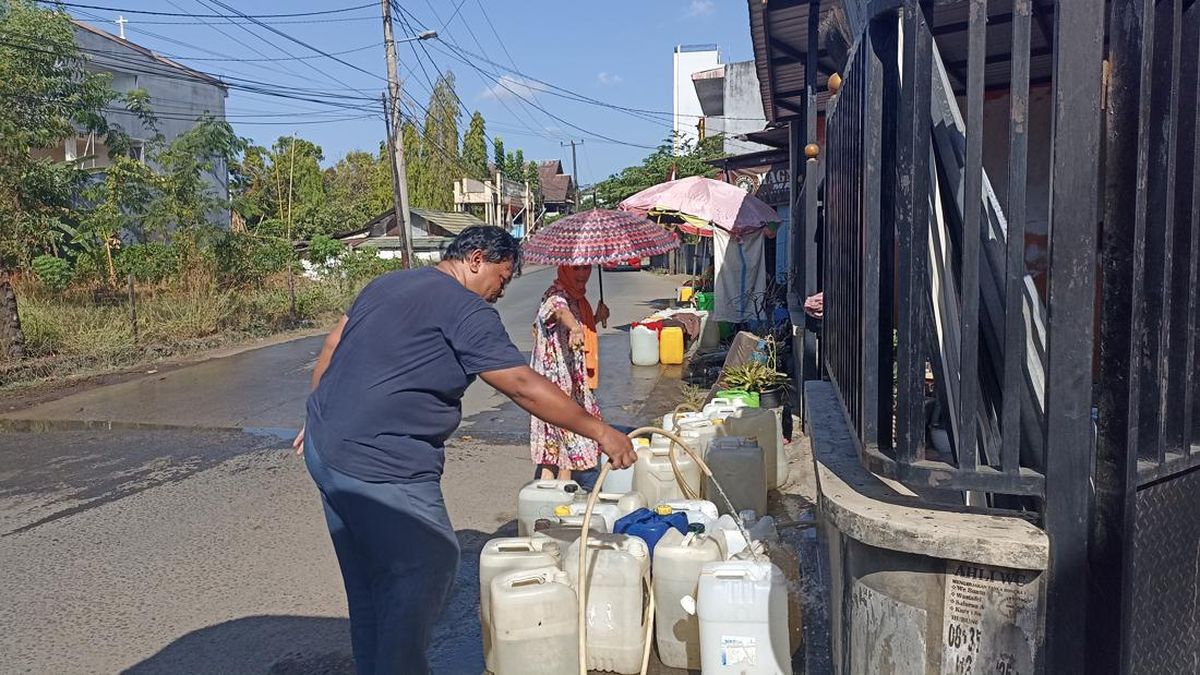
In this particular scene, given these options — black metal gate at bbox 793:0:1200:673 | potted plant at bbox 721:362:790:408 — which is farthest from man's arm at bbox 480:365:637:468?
potted plant at bbox 721:362:790:408

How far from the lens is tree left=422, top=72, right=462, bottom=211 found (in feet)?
160

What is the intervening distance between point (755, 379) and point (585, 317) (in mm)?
2525

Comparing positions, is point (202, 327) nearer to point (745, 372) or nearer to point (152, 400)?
point (152, 400)

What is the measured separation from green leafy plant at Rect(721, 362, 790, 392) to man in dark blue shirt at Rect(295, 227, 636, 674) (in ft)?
17.4

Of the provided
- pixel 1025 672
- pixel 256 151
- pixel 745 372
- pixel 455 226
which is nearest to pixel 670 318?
pixel 745 372

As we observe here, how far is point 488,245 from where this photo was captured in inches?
133

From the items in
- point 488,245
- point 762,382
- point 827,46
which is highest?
point 827,46

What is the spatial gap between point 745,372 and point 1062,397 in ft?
20.0

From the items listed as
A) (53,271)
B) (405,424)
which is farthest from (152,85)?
(405,424)

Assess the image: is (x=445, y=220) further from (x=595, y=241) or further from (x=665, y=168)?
(x=595, y=241)

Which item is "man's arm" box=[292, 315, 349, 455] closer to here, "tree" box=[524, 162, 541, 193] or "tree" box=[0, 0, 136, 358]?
"tree" box=[0, 0, 136, 358]

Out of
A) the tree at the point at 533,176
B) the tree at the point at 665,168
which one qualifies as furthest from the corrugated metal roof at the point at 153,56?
the tree at the point at 533,176

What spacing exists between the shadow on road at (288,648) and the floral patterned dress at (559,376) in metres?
1.64

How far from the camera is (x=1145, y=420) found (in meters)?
2.35
